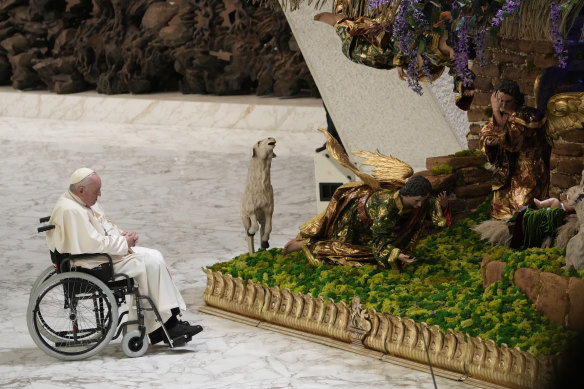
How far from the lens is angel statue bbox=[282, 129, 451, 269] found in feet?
20.9

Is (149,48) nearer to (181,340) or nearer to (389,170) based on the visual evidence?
(389,170)

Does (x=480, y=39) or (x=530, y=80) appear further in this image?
(x=530, y=80)

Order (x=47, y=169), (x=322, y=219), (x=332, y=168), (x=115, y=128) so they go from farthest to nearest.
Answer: (x=115, y=128)
(x=47, y=169)
(x=332, y=168)
(x=322, y=219)

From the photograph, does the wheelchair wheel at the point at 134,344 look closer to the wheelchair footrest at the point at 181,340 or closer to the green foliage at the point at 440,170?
the wheelchair footrest at the point at 181,340

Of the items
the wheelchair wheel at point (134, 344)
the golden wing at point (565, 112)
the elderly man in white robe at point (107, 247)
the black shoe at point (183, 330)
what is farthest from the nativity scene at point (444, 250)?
the wheelchair wheel at point (134, 344)

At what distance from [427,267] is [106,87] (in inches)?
458

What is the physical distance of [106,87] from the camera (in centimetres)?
1722

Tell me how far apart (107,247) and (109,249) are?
2 centimetres

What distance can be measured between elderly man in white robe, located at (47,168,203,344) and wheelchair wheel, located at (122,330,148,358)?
10cm

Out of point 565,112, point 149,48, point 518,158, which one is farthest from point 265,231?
point 149,48

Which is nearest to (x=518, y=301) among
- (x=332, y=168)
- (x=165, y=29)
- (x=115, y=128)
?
(x=332, y=168)

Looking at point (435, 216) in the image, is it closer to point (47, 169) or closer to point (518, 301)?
point (518, 301)

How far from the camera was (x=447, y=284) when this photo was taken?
622 centimetres

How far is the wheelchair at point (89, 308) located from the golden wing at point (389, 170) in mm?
1642
